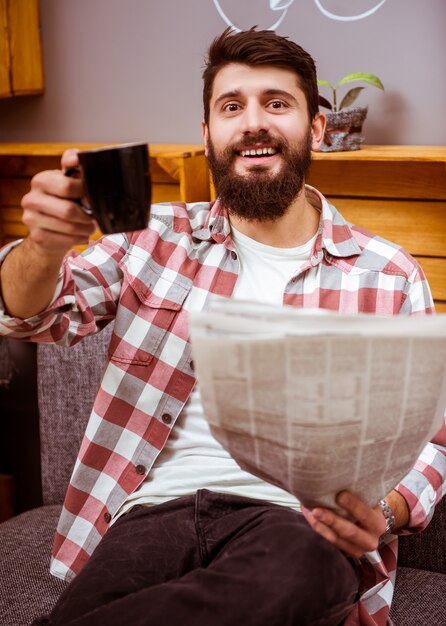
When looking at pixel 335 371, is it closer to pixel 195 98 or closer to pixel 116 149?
pixel 116 149

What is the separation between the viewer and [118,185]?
901 mm

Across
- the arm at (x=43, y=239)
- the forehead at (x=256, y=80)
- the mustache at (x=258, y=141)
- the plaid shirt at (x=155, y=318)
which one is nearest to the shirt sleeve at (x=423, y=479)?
the plaid shirt at (x=155, y=318)

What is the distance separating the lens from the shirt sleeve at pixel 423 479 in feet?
4.17

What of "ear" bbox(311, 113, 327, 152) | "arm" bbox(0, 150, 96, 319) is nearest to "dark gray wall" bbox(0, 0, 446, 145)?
"ear" bbox(311, 113, 327, 152)

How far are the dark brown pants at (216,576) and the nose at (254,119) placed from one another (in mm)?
688

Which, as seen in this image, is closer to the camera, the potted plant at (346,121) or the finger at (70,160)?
the finger at (70,160)

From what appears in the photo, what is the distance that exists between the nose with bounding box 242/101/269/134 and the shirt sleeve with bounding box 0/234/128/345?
12.5 inches

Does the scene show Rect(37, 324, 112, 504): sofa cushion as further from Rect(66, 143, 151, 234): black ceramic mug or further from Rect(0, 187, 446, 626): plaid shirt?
Rect(66, 143, 151, 234): black ceramic mug

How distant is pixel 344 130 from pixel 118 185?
3.06 ft

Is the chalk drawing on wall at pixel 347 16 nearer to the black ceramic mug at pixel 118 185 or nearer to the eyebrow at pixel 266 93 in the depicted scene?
the eyebrow at pixel 266 93

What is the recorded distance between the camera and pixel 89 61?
2178mm

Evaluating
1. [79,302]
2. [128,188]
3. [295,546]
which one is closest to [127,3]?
[79,302]

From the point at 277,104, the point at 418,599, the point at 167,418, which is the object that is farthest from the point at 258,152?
the point at 418,599

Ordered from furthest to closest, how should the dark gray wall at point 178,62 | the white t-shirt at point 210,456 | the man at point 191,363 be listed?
the dark gray wall at point 178,62, the white t-shirt at point 210,456, the man at point 191,363
